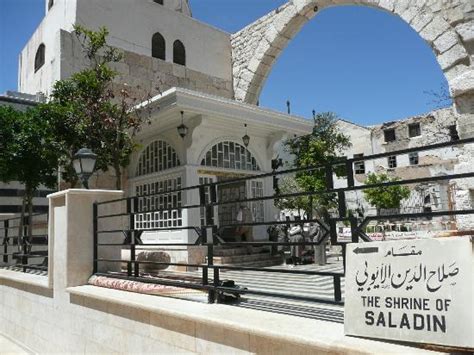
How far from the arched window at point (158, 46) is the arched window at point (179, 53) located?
449mm

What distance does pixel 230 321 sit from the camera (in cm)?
279

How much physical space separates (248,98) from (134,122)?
638 centimetres

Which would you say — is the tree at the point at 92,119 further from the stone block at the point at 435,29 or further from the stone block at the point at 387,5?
the stone block at the point at 435,29

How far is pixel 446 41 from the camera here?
28.7 ft

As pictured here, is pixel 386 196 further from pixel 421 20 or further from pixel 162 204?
pixel 162 204

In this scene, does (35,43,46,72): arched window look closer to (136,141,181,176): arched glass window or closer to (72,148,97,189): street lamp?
(136,141,181,176): arched glass window

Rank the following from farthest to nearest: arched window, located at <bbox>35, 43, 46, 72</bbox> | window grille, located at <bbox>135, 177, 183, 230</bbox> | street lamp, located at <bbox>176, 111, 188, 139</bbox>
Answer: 1. arched window, located at <bbox>35, 43, 46, 72</bbox>
2. window grille, located at <bbox>135, 177, 183, 230</bbox>
3. street lamp, located at <bbox>176, 111, 188, 139</bbox>

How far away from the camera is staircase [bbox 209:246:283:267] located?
9.05 meters

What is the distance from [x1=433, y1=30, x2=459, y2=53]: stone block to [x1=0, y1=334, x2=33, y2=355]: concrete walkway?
9.38 m

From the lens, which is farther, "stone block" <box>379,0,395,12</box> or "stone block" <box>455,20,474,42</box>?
"stone block" <box>379,0,395,12</box>

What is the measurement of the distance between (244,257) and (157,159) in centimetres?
333

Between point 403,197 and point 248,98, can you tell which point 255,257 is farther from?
point 403,197

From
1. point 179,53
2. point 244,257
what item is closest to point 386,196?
point 179,53

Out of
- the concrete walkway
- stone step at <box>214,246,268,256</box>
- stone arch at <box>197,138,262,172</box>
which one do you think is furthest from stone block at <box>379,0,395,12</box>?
the concrete walkway
